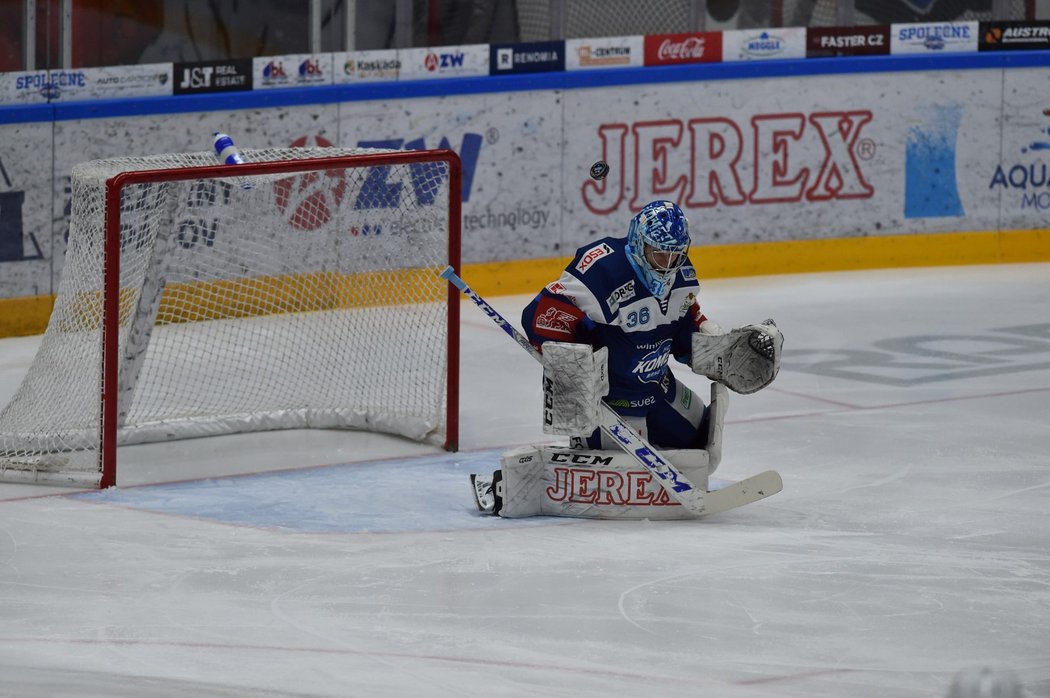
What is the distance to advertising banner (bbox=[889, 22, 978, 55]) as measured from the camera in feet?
37.4

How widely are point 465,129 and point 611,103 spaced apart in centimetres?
91

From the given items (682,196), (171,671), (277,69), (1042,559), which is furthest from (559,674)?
(682,196)

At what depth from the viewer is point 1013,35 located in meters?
11.5

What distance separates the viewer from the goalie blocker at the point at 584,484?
605 centimetres

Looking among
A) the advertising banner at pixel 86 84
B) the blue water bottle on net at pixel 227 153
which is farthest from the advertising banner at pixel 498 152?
the blue water bottle on net at pixel 227 153

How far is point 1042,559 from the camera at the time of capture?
5695mm

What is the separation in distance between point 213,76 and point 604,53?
7.62 ft

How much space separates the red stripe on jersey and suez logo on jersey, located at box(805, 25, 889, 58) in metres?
5.72

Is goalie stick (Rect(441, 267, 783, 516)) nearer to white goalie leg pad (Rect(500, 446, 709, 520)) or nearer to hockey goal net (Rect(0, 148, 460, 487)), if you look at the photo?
white goalie leg pad (Rect(500, 446, 709, 520))

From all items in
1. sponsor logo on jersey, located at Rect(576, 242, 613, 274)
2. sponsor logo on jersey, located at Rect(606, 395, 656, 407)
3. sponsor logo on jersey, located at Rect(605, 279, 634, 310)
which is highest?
sponsor logo on jersey, located at Rect(576, 242, 613, 274)

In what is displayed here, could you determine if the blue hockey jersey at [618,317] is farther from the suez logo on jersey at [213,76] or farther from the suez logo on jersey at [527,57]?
the suez logo on jersey at [527,57]

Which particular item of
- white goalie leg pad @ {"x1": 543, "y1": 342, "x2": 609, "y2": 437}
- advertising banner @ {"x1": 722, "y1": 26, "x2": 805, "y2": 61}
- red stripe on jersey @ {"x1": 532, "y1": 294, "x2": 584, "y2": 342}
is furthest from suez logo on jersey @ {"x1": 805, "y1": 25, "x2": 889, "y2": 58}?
white goalie leg pad @ {"x1": 543, "y1": 342, "x2": 609, "y2": 437}

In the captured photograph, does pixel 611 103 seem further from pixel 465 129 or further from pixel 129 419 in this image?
pixel 129 419

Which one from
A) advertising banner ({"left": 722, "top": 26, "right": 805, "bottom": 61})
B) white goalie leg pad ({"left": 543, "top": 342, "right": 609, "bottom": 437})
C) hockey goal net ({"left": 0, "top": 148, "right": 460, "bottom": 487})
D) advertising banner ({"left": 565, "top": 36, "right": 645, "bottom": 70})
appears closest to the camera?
white goalie leg pad ({"left": 543, "top": 342, "right": 609, "bottom": 437})
